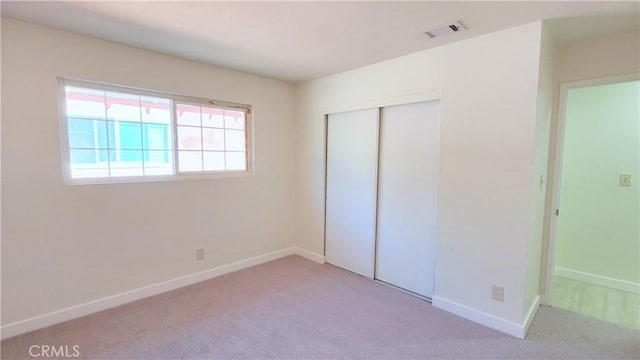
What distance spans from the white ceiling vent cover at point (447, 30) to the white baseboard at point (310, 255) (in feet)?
9.00

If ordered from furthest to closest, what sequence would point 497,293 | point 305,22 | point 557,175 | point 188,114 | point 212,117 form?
point 212,117, point 188,114, point 557,175, point 497,293, point 305,22

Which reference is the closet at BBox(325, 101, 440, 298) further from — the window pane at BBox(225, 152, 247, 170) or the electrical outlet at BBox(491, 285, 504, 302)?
the window pane at BBox(225, 152, 247, 170)

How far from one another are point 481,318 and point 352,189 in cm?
175

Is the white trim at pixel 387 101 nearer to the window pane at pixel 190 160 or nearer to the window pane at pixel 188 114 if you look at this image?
the window pane at pixel 188 114

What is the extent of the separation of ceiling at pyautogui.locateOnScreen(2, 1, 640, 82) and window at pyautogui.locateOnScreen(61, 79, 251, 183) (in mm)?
515

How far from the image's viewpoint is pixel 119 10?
6.49 ft

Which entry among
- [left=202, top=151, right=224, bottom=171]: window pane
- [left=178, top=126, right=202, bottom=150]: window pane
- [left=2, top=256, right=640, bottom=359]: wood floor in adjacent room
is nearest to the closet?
[left=2, top=256, right=640, bottom=359]: wood floor in adjacent room

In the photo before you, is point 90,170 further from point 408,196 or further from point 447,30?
point 447,30

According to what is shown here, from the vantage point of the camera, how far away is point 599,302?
284 centimetres

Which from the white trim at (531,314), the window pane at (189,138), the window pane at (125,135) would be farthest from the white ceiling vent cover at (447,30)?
the window pane at (125,135)

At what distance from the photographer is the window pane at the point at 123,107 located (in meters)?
2.65

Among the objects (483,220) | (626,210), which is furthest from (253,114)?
(626,210)

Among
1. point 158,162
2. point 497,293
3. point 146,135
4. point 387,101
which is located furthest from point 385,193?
point 146,135

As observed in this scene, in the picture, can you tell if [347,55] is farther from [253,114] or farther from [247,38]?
[253,114]
